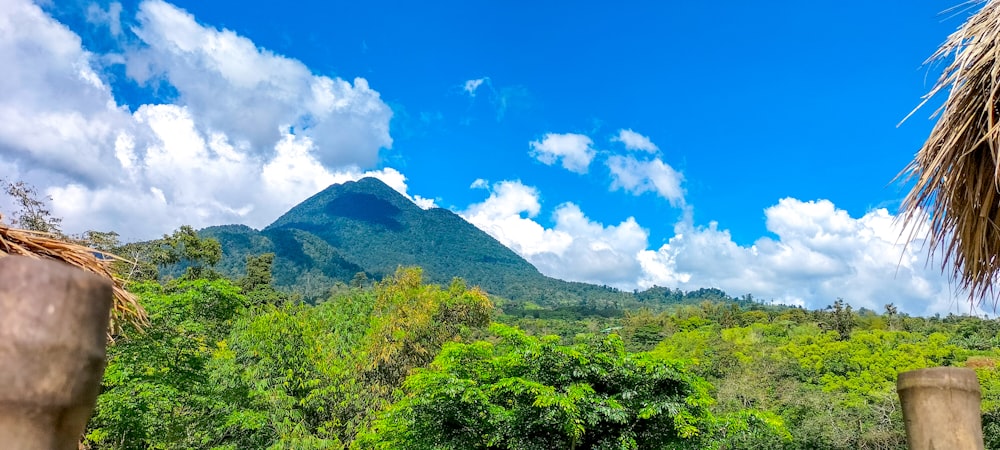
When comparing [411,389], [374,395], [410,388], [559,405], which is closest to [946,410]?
[559,405]

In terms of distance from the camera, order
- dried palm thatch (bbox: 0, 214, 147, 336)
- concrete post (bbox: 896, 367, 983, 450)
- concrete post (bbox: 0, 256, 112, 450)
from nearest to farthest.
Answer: concrete post (bbox: 0, 256, 112, 450) → dried palm thatch (bbox: 0, 214, 147, 336) → concrete post (bbox: 896, 367, 983, 450)

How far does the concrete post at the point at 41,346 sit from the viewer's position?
27.6 inches

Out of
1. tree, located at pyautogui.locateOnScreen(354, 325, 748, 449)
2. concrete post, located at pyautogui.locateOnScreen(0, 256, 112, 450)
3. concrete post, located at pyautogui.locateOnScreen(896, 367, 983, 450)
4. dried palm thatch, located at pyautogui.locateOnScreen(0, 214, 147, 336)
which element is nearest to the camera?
concrete post, located at pyautogui.locateOnScreen(0, 256, 112, 450)

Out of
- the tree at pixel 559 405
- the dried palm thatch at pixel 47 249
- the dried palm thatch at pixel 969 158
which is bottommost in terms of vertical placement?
the tree at pixel 559 405

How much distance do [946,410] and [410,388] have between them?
15.6m

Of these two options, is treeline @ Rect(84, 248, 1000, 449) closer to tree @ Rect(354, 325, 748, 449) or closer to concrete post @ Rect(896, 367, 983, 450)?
tree @ Rect(354, 325, 748, 449)

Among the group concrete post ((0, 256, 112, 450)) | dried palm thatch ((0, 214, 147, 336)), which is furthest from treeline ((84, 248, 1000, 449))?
concrete post ((0, 256, 112, 450))

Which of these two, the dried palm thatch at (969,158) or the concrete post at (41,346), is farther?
the dried palm thatch at (969,158)

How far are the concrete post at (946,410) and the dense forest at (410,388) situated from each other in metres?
9.26

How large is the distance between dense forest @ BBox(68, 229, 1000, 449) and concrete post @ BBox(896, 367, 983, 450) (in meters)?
9.26

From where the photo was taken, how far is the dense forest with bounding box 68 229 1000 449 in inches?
457

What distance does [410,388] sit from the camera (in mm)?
16422

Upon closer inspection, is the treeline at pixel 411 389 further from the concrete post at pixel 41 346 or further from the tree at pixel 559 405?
the concrete post at pixel 41 346

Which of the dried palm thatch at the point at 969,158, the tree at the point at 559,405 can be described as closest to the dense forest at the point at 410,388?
the tree at the point at 559,405
